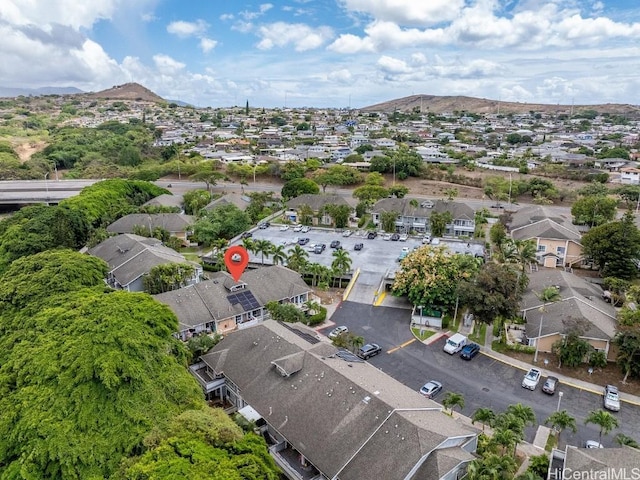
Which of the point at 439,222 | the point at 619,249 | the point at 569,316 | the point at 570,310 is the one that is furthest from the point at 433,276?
the point at 439,222

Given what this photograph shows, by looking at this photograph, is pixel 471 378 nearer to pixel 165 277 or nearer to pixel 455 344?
pixel 455 344

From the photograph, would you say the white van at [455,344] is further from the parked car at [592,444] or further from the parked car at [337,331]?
the parked car at [592,444]

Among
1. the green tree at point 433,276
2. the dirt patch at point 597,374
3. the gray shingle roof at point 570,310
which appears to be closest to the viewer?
the dirt patch at point 597,374

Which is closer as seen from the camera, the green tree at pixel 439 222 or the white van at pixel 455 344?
the white van at pixel 455 344

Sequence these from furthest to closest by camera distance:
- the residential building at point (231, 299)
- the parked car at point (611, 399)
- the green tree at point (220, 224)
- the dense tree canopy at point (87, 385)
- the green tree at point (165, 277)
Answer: the green tree at point (220, 224)
the green tree at point (165, 277)
the residential building at point (231, 299)
the parked car at point (611, 399)
the dense tree canopy at point (87, 385)

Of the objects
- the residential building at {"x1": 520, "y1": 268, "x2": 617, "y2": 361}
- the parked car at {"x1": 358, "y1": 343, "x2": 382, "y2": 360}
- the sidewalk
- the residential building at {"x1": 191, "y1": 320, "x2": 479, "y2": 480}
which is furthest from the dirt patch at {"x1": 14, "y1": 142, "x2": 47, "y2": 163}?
the residential building at {"x1": 520, "y1": 268, "x2": 617, "y2": 361}

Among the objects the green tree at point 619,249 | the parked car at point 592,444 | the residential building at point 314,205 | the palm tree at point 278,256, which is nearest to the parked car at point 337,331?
the palm tree at point 278,256

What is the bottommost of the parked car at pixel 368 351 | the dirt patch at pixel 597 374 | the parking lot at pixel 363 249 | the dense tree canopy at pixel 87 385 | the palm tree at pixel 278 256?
the dirt patch at pixel 597 374
